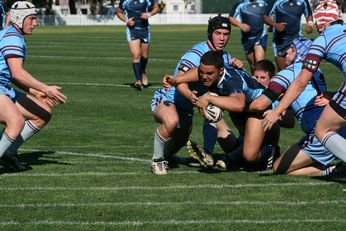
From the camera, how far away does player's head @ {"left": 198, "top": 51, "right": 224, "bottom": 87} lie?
341 inches

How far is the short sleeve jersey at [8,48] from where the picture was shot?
29.8 feet

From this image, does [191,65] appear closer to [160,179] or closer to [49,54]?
[160,179]

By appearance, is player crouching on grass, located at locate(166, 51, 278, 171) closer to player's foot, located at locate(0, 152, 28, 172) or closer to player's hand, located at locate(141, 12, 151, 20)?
player's foot, located at locate(0, 152, 28, 172)

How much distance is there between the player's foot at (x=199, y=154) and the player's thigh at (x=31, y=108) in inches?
67.0

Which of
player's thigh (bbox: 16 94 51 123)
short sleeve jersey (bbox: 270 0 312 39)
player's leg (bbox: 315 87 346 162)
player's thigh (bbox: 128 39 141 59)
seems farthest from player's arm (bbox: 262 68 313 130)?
player's thigh (bbox: 128 39 141 59)

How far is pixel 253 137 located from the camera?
9.41 metres

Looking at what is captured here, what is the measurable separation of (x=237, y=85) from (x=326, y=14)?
3.71 feet

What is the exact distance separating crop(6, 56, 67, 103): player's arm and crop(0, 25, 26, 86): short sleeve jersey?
63mm

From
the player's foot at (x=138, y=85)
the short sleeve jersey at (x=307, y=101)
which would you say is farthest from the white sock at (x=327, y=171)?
the player's foot at (x=138, y=85)

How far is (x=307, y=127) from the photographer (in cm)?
927

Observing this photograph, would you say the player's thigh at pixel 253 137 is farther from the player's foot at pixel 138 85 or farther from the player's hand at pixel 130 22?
the player's hand at pixel 130 22

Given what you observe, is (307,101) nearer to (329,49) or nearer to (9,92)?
(329,49)

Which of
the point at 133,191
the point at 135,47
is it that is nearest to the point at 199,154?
the point at 133,191

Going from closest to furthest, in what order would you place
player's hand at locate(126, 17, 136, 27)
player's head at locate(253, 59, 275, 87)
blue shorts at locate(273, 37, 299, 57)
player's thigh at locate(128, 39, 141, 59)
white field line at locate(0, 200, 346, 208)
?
1. white field line at locate(0, 200, 346, 208)
2. player's head at locate(253, 59, 275, 87)
3. blue shorts at locate(273, 37, 299, 57)
4. player's hand at locate(126, 17, 136, 27)
5. player's thigh at locate(128, 39, 141, 59)
